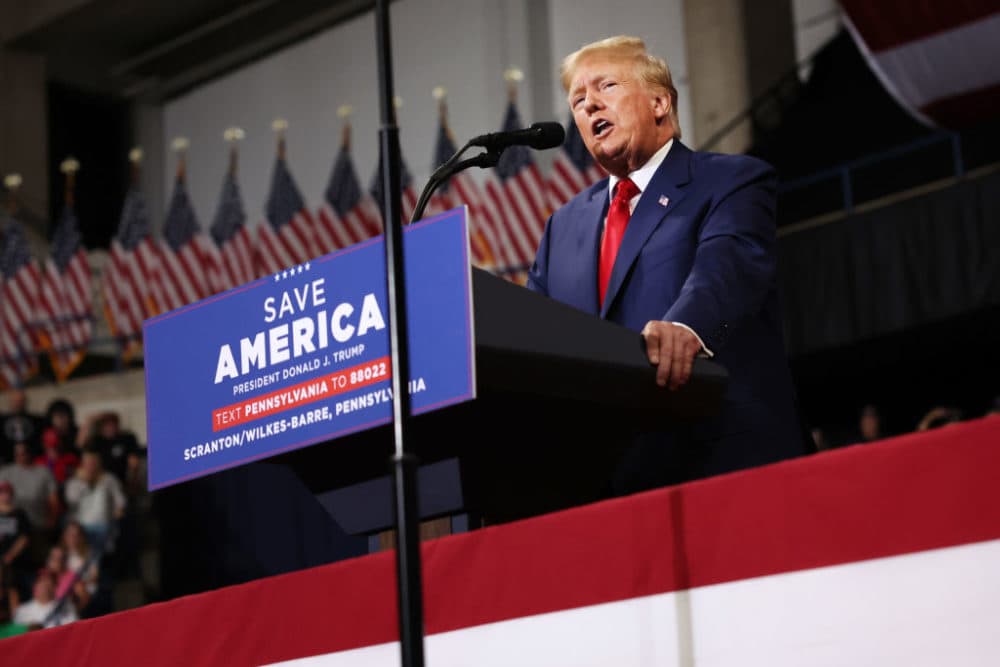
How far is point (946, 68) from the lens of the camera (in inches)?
386

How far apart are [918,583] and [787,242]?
10222 millimetres

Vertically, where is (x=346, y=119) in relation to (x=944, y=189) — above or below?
above

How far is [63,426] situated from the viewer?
12.5m

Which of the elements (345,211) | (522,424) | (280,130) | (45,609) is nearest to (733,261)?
(522,424)

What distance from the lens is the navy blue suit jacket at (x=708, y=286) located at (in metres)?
2.36

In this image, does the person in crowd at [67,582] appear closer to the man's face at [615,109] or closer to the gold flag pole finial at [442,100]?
the gold flag pole finial at [442,100]

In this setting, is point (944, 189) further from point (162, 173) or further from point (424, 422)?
point (162, 173)

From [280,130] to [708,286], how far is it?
15864 millimetres

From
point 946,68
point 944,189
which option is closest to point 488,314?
point 946,68

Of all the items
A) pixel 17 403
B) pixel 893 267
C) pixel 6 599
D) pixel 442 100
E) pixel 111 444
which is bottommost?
pixel 6 599

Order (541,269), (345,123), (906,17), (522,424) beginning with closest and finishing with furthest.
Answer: (522,424) < (541,269) < (906,17) < (345,123)

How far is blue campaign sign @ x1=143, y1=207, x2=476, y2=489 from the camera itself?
79.1 inches

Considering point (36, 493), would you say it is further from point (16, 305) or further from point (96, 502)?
point (16, 305)

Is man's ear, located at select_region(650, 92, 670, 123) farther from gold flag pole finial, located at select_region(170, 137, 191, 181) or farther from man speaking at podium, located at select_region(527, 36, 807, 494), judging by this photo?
gold flag pole finial, located at select_region(170, 137, 191, 181)
